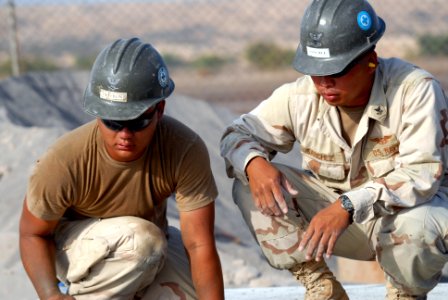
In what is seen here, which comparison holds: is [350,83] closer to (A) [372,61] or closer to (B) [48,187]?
(A) [372,61]

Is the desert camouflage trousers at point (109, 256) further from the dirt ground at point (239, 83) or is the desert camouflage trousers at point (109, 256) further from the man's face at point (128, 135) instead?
the dirt ground at point (239, 83)

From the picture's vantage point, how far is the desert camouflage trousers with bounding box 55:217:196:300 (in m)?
3.52

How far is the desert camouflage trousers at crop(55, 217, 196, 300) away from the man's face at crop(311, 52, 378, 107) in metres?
0.84

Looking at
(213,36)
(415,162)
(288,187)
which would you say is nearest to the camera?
(415,162)

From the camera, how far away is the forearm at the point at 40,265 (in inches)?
136

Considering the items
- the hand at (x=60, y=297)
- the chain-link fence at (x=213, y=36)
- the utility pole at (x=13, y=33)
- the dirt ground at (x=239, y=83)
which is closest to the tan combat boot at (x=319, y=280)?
the hand at (x=60, y=297)

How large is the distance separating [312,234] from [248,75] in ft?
57.6

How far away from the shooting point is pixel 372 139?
358 centimetres

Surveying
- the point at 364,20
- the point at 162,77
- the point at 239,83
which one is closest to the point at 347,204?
the point at 364,20

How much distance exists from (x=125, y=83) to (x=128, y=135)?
191 millimetres

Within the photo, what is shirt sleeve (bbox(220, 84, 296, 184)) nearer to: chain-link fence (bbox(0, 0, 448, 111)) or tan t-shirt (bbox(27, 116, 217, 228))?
tan t-shirt (bbox(27, 116, 217, 228))

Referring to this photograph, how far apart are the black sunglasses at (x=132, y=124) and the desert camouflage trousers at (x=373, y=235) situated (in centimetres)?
55

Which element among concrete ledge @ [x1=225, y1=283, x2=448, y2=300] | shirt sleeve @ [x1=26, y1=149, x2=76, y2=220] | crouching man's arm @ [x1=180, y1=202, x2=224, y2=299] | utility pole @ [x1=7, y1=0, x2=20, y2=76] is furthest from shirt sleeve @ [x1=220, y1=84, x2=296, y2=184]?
utility pole @ [x1=7, y1=0, x2=20, y2=76]

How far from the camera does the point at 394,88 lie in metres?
3.51
